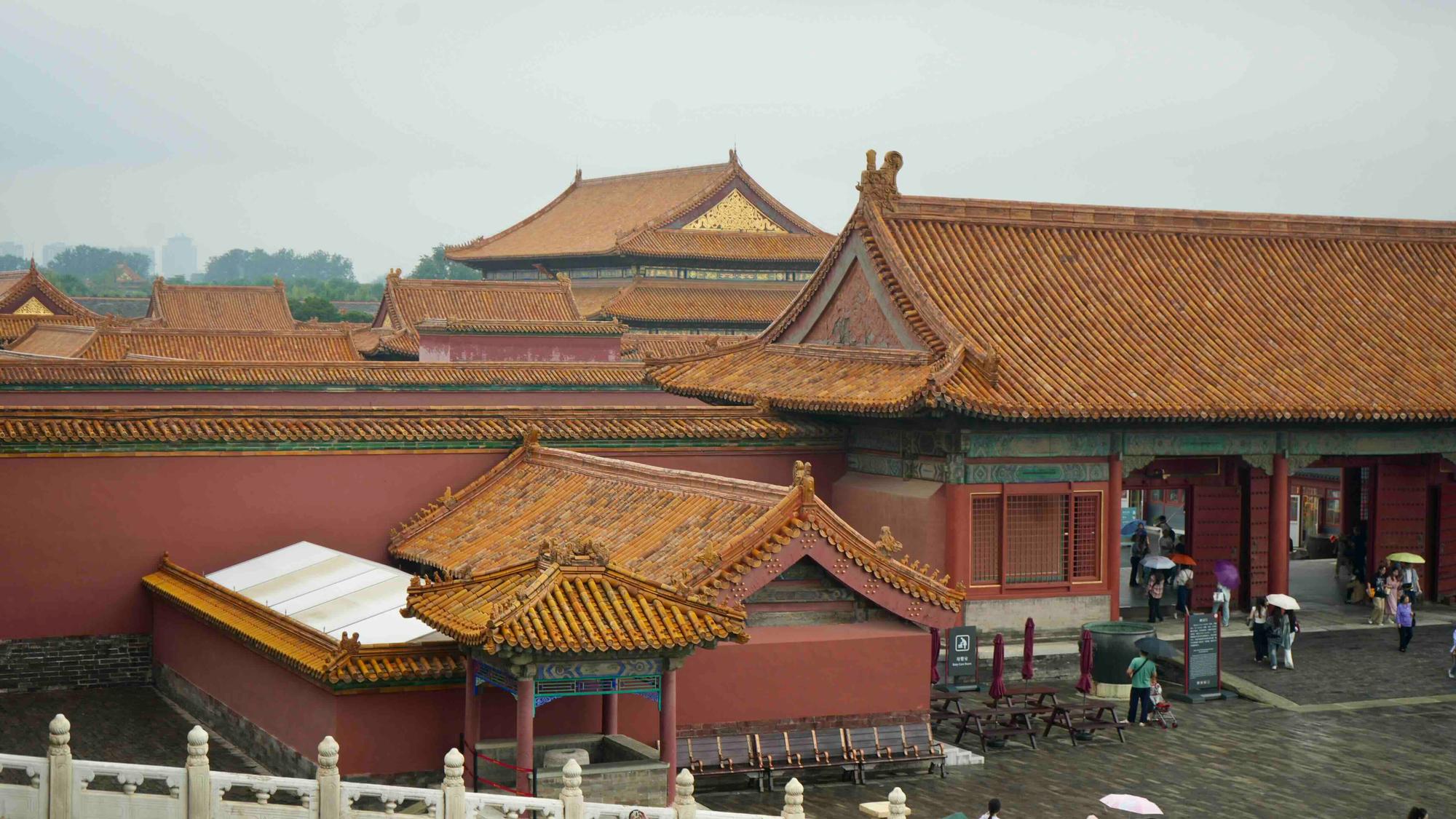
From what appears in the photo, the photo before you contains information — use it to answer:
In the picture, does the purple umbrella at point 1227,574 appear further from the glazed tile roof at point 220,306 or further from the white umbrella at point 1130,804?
the glazed tile roof at point 220,306

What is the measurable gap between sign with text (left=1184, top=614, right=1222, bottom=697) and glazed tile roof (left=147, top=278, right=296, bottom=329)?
5095 cm

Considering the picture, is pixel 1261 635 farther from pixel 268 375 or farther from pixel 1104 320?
pixel 268 375

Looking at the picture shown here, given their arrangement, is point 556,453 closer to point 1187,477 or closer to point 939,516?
point 939,516

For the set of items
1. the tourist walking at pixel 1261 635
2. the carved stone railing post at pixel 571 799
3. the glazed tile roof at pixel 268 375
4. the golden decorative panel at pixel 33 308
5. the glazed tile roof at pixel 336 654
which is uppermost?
the golden decorative panel at pixel 33 308

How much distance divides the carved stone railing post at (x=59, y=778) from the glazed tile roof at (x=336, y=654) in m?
3.26

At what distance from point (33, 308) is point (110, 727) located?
54625 millimetres

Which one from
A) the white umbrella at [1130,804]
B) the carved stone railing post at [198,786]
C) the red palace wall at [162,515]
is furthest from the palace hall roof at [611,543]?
the white umbrella at [1130,804]

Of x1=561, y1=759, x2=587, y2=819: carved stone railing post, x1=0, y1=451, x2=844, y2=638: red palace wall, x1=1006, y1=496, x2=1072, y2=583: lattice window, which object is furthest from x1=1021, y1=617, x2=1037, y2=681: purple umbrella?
x1=561, y1=759, x2=587, y2=819: carved stone railing post

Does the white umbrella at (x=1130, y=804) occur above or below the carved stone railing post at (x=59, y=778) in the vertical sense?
below

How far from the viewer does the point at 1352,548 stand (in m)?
34.4

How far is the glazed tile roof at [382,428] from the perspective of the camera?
2583 centimetres

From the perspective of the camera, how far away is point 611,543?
2267 centimetres

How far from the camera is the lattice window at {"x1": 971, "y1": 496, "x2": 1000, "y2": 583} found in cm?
2838

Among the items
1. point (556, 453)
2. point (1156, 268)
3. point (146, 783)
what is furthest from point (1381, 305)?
point (146, 783)
